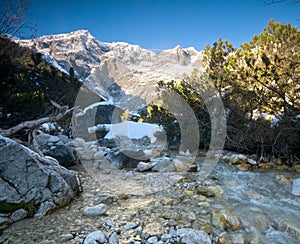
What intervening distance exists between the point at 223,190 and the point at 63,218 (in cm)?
214

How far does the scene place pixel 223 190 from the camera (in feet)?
9.09

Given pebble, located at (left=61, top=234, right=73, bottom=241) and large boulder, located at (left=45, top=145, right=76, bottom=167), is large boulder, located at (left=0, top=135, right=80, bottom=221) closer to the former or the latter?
pebble, located at (left=61, top=234, right=73, bottom=241)

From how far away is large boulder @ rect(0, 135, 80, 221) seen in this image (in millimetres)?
2002

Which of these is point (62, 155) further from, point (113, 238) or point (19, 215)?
point (113, 238)

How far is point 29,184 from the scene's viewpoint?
2.14 meters

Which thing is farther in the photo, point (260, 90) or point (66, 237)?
point (260, 90)

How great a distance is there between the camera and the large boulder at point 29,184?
2002mm

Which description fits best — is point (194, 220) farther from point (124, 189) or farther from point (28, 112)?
point (28, 112)

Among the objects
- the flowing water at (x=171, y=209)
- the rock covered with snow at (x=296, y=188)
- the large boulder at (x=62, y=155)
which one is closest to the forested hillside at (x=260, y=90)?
the rock covered with snow at (x=296, y=188)

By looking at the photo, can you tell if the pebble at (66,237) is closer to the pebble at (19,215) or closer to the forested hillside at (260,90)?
the pebble at (19,215)

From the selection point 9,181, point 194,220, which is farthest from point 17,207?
point 194,220

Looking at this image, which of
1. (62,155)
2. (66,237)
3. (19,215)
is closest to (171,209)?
(66,237)

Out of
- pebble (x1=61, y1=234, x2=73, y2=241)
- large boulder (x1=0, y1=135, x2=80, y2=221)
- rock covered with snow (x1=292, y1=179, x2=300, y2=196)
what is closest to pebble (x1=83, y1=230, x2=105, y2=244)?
pebble (x1=61, y1=234, x2=73, y2=241)

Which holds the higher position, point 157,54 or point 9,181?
point 157,54
